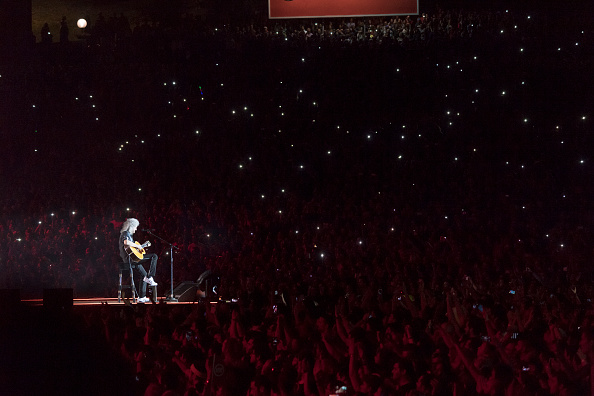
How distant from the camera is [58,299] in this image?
6.26 metres

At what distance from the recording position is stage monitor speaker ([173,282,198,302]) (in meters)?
8.56

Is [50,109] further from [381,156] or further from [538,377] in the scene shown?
[538,377]

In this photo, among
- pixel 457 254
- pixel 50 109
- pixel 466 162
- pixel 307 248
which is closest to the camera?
pixel 457 254

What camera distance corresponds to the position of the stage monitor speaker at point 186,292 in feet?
28.1

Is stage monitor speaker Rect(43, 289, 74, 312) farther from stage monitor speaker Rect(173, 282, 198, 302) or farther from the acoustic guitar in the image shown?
stage monitor speaker Rect(173, 282, 198, 302)

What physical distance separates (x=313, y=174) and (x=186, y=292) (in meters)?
3.91

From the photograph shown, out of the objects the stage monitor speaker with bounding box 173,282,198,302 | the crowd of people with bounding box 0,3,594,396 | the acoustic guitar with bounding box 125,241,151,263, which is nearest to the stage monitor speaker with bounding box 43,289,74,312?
the crowd of people with bounding box 0,3,594,396

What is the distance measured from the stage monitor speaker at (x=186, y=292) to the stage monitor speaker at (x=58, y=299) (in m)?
2.29

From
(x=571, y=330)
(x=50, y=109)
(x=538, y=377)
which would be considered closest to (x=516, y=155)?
(x=571, y=330)

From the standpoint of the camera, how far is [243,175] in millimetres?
11641

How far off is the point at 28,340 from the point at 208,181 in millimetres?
6655

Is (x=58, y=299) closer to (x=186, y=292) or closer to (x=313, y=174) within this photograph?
(x=186, y=292)

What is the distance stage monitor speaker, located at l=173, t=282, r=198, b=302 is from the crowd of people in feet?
1.54

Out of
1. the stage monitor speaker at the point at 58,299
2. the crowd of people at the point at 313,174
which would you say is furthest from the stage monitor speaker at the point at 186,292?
the stage monitor speaker at the point at 58,299
